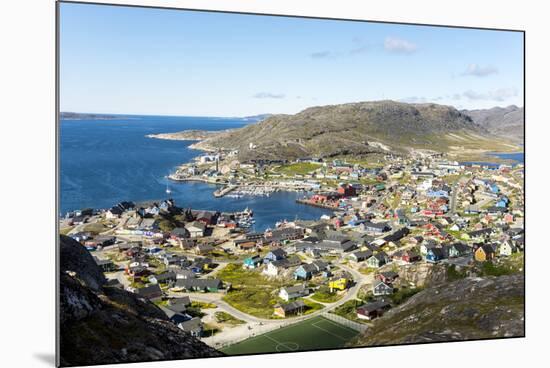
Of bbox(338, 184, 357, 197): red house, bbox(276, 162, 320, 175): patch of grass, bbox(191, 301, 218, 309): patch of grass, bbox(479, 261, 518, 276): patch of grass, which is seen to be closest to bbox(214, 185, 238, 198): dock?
bbox(276, 162, 320, 175): patch of grass

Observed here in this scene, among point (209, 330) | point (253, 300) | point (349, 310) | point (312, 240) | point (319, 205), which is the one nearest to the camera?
point (209, 330)

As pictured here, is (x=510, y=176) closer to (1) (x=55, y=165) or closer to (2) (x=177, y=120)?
(2) (x=177, y=120)

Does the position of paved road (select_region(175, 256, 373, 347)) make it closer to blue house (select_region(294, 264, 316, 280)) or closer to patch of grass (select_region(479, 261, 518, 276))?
blue house (select_region(294, 264, 316, 280))

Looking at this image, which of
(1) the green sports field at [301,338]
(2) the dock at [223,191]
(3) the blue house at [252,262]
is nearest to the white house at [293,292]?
(1) the green sports field at [301,338]

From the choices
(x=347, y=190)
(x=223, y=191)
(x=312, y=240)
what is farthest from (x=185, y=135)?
(x=347, y=190)

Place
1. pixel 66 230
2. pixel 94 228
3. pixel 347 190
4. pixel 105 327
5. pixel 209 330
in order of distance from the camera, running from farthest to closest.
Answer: pixel 347 190, pixel 94 228, pixel 209 330, pixel 66 230, pixel 105 327

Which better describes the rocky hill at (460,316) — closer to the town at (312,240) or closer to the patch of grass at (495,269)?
the patch of grass at (495,269)

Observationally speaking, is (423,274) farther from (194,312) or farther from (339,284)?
(194,312)
